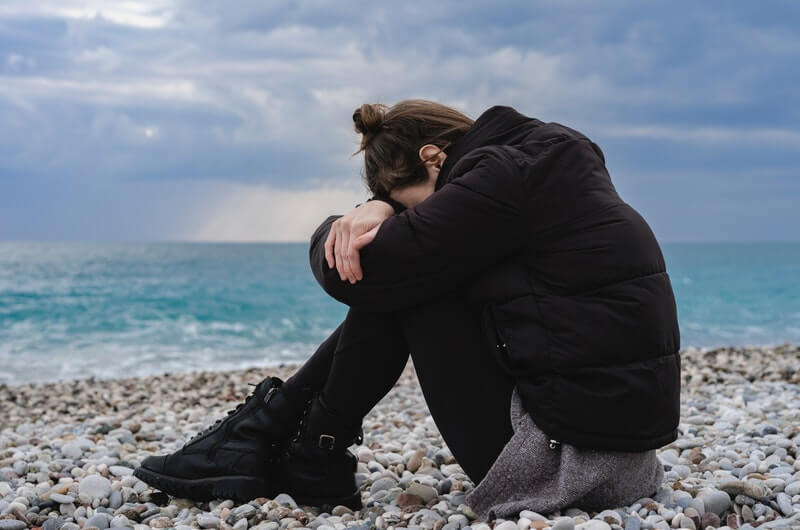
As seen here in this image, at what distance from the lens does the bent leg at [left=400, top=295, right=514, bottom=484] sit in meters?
2.41

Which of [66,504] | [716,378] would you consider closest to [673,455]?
[66,504]

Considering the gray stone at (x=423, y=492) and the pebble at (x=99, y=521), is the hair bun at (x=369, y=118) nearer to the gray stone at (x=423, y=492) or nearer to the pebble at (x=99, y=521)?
the gray stone at (x=423, y=492)

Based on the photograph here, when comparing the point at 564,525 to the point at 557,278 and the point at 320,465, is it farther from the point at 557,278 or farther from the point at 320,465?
the point at 320,465

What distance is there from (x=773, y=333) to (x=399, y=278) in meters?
17.7

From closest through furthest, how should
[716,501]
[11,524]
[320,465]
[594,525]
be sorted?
1. [594,525]
2. [716,501]
3. [11,524]
4. [320,465]

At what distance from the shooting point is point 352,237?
2.40 meters

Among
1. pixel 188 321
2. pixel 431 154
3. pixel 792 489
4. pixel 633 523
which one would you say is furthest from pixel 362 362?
pixel 188 321

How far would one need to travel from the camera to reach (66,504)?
9.86 ft

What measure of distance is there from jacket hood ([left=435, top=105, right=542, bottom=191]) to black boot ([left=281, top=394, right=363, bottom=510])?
102 centimetres

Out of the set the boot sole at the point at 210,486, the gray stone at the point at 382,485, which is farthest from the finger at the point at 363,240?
the gray stone at the point at 382,485

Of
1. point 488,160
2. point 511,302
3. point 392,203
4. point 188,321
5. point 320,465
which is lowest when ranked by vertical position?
point 188,321

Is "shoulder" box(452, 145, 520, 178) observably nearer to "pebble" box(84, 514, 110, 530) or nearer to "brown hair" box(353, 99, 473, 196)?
"brown hair" box(353, 99, 473, 196)

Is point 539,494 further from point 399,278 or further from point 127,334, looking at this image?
point 127,334

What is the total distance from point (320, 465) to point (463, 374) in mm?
823
